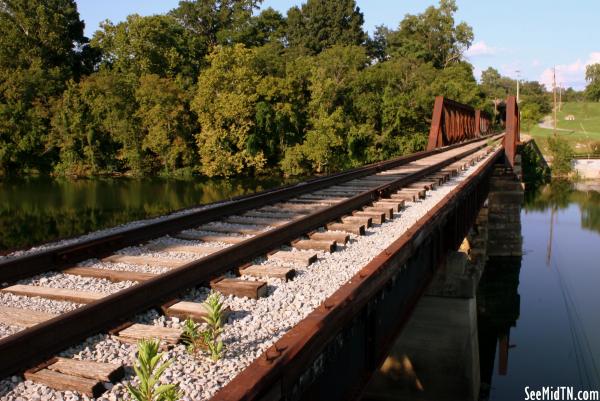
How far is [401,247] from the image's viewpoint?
215 inches

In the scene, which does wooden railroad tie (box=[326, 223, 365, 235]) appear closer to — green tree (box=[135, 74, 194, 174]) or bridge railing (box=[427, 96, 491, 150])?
bridge railing (box=[427, 96, 491, 150])

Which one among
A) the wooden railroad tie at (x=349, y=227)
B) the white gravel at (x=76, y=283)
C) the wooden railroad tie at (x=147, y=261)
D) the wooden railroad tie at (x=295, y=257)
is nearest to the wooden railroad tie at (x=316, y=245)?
the wooden railroad tie at (x=295, y=257)

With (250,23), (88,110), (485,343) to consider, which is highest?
(250,23)

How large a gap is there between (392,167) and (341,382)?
506 inches

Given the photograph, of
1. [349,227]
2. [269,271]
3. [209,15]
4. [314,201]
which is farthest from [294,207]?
[209,15]

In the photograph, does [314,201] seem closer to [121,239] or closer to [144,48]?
[121,239]

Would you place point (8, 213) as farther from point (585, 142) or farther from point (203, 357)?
point (585, 142)

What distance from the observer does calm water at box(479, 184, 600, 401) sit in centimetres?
1538

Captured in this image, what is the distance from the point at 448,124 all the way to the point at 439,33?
7746cm

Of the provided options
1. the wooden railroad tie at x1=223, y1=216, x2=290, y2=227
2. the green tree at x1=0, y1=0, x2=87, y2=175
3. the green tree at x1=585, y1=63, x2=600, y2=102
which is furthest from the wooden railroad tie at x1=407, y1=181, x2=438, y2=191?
the green tree at x1=585, y1=63, x2=600, y2=102

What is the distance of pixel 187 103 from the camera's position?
5297cm

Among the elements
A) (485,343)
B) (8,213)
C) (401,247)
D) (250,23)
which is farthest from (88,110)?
(401,247)

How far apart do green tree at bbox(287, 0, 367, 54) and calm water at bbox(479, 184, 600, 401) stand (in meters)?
62.5

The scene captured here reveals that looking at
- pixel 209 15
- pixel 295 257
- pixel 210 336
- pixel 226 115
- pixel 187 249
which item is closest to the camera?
pixel 210 336
